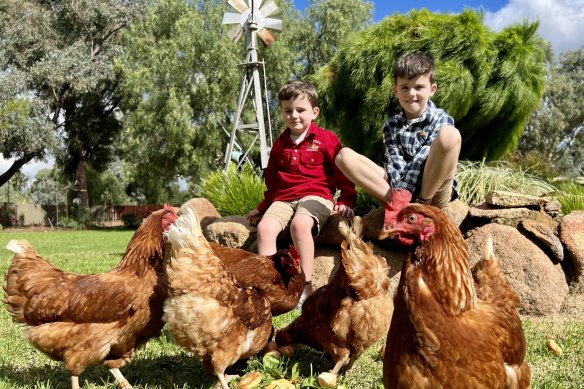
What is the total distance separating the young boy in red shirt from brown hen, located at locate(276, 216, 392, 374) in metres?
1.24

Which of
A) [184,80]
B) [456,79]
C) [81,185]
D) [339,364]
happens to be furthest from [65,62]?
[339,364]

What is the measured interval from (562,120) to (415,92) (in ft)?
111

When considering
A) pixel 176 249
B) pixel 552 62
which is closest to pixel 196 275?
pixel 176 249

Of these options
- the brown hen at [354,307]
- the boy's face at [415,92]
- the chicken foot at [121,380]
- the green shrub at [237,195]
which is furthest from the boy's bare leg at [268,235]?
the green shrub at [237,195]

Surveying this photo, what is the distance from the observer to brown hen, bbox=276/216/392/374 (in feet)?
10.1

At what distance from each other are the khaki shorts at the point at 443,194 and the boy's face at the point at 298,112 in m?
1.40

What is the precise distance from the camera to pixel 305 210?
14.5 feet

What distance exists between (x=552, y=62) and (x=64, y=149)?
33.7m

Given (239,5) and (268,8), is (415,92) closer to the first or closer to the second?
→ (268,8)

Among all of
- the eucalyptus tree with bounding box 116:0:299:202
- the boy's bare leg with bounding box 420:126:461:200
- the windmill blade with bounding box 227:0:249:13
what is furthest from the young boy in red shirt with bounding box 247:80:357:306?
the eucalyptus tree with bounding box 116:0:299:202

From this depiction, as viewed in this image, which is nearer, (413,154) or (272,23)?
(413,154)

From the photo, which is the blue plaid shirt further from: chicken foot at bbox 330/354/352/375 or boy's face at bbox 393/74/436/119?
chicken foot at bbox 330/354/352/375

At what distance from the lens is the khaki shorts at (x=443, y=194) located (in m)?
4.14

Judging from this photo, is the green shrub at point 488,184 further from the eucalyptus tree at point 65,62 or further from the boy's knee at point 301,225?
the eucalyptus tree at point 65,62
